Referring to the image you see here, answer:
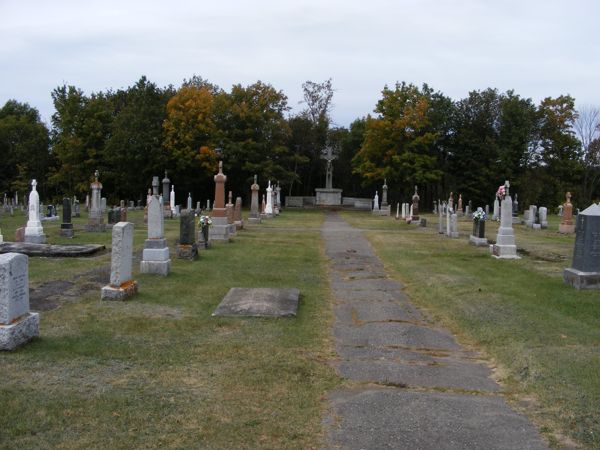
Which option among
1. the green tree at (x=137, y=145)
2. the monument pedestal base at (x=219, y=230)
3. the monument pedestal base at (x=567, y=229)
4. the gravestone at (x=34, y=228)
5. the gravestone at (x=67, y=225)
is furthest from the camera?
the green tree at (x=137, y=145)

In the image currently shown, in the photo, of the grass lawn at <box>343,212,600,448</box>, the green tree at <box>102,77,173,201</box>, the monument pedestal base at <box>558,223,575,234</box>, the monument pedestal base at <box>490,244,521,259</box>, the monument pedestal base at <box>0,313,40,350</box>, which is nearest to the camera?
the grass lawn at <box>343,212,600,448</box>

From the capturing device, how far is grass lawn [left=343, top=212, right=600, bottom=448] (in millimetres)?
5066

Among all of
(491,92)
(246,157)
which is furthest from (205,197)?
(491,92)

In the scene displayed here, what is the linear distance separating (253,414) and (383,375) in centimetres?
170

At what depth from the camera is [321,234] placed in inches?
981

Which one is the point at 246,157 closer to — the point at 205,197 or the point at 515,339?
the point at 205,197

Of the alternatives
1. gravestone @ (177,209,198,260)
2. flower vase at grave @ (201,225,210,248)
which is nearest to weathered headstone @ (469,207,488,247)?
flower vase at grave @ (201,225,210,248)

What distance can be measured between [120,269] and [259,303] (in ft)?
7.63

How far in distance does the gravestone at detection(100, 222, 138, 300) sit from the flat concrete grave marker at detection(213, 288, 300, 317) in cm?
161

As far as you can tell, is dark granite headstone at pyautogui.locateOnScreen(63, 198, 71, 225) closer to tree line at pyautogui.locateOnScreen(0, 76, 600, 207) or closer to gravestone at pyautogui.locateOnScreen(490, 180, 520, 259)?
gravestone at pyautogui.locateOnScreen(490, 180, 520, 259)

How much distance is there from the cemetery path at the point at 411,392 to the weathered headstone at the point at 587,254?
12.1ft

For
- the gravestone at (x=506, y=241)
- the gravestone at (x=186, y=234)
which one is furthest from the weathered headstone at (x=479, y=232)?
the gravestone at (x=186, y=234)

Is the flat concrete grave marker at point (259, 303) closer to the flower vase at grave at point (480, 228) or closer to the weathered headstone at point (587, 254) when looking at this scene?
the weathered headstone at point (587, 254)

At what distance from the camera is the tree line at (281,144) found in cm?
4788
